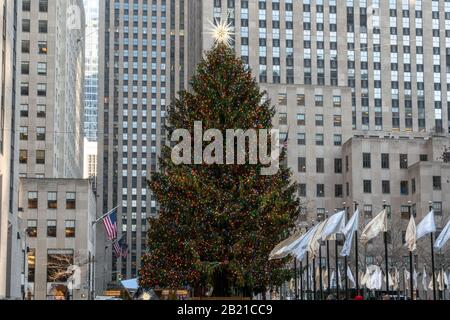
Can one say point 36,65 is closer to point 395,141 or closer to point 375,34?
point 395,141

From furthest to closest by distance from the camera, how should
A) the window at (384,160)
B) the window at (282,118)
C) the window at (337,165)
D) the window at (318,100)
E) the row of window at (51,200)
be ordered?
the window at (318,100)
the window at (282,118)
the window at (337,165)
the window at (384,160)
the row of window at (51,200)

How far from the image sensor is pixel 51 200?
103062 mm

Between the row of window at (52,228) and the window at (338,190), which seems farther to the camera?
the window at (338,190)

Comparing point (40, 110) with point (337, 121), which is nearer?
point (40, 110)

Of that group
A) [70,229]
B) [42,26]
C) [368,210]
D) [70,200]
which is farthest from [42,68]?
[368,210]

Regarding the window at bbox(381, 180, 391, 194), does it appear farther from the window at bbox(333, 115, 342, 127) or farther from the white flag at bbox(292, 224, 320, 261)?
the white flag at bbox(292, 224, 320, 261)

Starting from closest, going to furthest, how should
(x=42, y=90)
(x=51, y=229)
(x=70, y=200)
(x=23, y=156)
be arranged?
(x=51, y=229)
(x=70, y=200)
(x=23, y=156)
(x=42, y=90)

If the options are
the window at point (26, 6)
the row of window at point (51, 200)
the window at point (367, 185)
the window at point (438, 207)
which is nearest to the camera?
the row of window at point (51, 200)

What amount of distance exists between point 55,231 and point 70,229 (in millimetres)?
1735

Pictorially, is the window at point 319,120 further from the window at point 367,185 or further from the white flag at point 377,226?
the white flag at point 377,226

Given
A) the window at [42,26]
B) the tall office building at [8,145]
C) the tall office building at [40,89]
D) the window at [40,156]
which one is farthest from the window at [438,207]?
the tall office building at [8,145]

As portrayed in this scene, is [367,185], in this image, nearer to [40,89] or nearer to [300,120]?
[300,120]

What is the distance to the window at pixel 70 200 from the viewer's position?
103375 millimetres

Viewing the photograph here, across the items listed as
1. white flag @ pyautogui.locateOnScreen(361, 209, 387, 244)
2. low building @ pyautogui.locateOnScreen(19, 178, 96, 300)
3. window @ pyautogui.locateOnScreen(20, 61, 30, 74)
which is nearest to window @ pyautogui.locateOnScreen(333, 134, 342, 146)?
low building @ pyautogui.locateOnScreen(19, 178, 96, 300)
